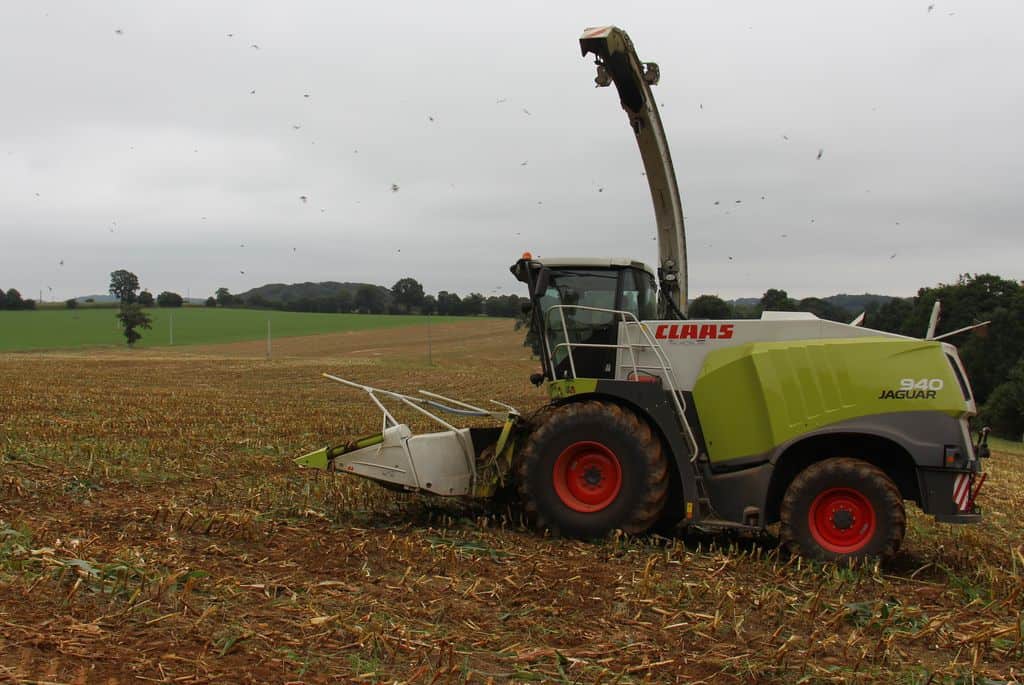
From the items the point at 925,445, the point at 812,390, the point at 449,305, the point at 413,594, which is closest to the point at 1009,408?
the point at 925,445

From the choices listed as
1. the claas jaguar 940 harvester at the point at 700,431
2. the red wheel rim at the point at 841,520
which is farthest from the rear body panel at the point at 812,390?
the red wheel rim at the point at 841,520

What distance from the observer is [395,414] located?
18719 mm

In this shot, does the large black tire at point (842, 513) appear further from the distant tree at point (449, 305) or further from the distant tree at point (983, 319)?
the distant tree at point (449, 305)

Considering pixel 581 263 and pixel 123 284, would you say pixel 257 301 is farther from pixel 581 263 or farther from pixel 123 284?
pixel 581 263

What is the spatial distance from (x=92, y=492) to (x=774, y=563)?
20.5ft

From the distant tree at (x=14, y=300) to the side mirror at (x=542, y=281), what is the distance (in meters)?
91.7

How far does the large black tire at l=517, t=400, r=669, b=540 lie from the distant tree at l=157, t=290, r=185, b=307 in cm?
9620

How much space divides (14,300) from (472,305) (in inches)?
1815

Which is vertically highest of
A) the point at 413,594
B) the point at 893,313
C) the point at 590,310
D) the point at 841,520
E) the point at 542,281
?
the point at 893,313

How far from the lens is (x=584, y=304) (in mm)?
7867

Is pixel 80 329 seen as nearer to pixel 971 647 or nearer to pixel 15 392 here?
pixel 15 392

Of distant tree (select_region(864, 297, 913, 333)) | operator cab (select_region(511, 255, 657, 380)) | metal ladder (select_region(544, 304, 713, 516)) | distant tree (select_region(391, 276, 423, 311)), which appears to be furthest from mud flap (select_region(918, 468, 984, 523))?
distant tree (select_region(391, 276, 423, 311))

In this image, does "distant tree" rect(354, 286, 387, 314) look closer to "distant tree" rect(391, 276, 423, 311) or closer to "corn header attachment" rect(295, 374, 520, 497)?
"distant tree" rect(391, 276, 423, 311)

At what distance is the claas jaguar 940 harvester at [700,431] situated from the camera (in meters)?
6.57
